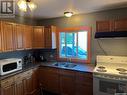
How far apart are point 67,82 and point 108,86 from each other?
1.05 meters

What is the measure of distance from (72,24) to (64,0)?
4.63 feet

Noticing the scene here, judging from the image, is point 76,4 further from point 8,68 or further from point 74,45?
point 8,68

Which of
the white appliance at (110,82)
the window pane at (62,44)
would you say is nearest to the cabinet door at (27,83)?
the window pane at (62,44)

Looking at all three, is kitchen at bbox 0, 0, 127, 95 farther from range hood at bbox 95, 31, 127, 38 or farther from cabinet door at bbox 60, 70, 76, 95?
range hood at bbox 95, 31, 127, 38

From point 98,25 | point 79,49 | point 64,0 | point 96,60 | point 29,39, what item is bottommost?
point 96,60

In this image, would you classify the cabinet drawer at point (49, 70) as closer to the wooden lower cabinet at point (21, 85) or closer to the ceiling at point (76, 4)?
the wooden lower cabinet at point (21, 85)

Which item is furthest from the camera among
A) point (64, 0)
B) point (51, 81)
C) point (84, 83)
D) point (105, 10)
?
point (51, 81)

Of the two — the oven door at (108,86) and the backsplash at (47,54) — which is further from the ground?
the backsplash at (47,54)

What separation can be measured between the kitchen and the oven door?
0.07ft

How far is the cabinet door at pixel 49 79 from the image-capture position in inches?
125

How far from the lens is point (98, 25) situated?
9.32 feet

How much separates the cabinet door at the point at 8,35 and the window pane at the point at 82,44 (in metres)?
1.89

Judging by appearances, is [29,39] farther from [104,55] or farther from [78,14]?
[104,55]

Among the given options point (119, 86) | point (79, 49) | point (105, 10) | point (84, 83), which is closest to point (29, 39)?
point (79, 49)
